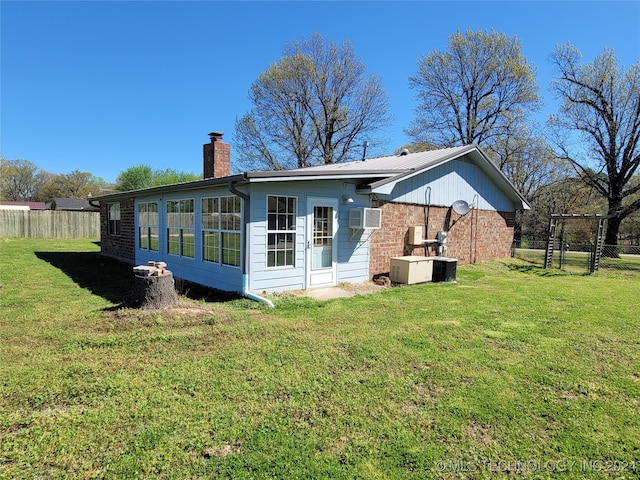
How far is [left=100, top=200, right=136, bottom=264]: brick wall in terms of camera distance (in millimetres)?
12445

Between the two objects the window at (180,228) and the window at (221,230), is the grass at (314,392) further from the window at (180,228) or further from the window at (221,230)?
the window at (180,228)

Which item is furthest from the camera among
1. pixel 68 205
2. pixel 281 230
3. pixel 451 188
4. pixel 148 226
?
pixel 68 205

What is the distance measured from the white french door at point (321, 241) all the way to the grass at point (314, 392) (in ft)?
5.31

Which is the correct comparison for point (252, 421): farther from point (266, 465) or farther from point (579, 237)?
point (579, 237)

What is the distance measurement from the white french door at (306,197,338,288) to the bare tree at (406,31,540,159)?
19237 millimetres

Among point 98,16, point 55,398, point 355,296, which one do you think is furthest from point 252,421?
point 98,16

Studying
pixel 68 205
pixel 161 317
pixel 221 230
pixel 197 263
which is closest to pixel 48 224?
pixel 68 205

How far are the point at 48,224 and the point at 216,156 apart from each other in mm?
20243

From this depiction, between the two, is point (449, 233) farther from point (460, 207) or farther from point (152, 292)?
point (152, 292)

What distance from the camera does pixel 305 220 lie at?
25.9 feet

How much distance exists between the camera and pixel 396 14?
11.2 meters

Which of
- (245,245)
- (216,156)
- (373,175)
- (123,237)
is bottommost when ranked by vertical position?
(123,237)

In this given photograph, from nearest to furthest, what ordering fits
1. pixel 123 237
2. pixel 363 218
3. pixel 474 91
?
pixel 363 218 → pixel 123 237 → pixel 474 91

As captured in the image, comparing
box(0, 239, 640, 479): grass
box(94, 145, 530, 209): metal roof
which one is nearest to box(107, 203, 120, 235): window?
box(94, 145, 530, 209): metal roof
